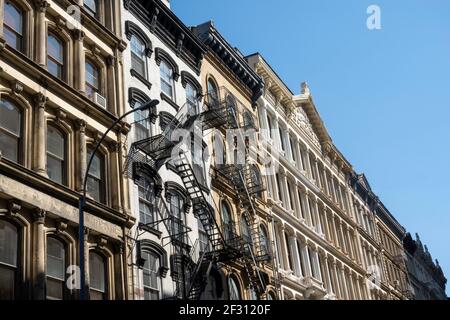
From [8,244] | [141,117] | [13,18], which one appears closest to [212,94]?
[141,117]

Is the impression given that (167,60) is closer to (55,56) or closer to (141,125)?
(141,125)

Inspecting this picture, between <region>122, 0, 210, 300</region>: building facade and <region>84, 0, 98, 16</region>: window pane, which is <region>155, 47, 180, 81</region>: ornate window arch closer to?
<region>122, 0, 210, 300</region>: building facade

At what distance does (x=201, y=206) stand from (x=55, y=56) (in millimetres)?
8874

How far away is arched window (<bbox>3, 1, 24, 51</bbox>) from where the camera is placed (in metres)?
20.1

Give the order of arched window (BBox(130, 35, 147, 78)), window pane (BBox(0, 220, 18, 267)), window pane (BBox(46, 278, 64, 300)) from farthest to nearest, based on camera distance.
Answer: arched window (BBox(130, 35, 147, 78)), window pane (BBox(46, 278, 64, 300)), window pane (BBox(0, 220, 18, 267))

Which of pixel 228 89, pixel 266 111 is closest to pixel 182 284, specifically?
pixel 228 89

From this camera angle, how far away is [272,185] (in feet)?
123

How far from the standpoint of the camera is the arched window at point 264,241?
32.3 metres

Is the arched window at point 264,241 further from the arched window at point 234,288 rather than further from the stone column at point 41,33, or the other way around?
the stone column at point 41,33

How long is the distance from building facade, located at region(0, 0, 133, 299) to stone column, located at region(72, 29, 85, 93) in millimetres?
35

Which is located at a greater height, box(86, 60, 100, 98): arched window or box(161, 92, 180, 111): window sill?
box(161, 92, 180, 111): window sill

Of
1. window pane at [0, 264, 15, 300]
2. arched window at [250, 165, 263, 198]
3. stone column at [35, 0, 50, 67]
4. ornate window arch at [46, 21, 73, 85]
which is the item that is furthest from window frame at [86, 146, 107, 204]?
arched window at [250, 165, 263, 198]
